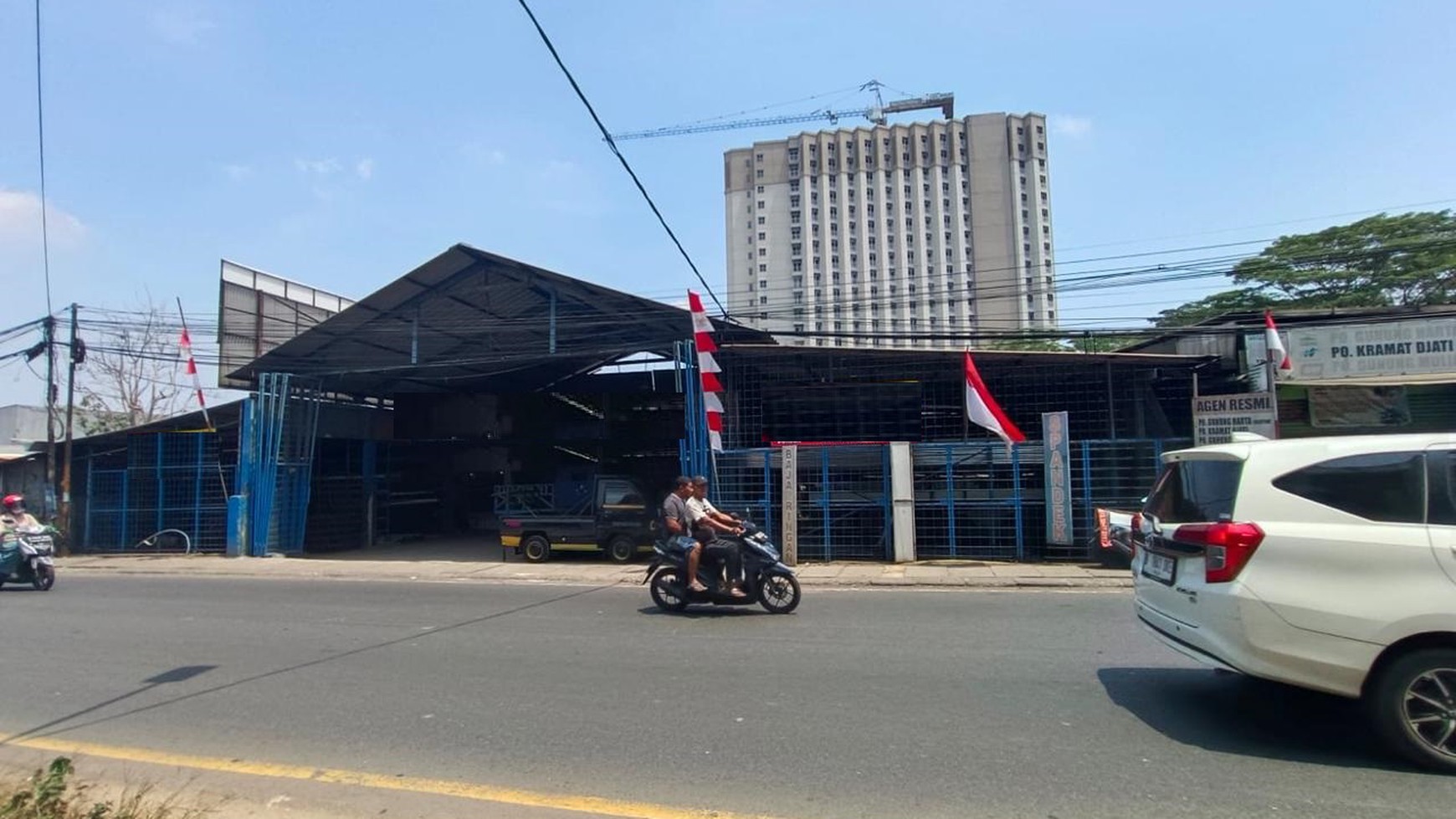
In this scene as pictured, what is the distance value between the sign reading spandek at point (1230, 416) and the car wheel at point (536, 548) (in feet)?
41.2

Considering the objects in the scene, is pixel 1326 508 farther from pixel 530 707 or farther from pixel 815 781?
pixel 530 707

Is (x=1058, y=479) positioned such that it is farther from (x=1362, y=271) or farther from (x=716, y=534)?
(x=1362, y=271)

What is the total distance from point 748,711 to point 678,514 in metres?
4.74

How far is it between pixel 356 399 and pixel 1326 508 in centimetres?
2308

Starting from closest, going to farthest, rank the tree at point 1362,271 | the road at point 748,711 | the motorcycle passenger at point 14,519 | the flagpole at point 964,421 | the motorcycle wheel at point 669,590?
the road at point 748,711
the motorcycle wheel at point 669,590
the motorcycle passenger at point 14,519
the flagpole at point 964,421
the tree at point 1362,271

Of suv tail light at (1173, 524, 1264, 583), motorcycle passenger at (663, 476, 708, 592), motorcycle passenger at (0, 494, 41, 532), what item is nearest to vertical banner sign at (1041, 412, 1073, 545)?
motorcycle passenger at (663, 476, 708, 592)

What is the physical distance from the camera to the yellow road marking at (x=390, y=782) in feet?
13.5

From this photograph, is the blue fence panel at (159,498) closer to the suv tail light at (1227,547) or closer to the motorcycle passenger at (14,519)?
the motorcycle passenger at (14,519)

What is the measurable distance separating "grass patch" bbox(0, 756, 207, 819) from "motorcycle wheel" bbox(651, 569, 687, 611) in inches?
238

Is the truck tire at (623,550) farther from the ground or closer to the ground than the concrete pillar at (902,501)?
closer to the ground

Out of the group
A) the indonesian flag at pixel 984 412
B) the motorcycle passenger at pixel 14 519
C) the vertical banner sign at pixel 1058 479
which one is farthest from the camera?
the indonesian flag at pixel 984 412

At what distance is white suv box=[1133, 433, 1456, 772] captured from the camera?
4387mm

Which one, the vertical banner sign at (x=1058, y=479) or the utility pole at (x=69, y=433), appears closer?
the vertical banner sign at (x=1058, y=479)

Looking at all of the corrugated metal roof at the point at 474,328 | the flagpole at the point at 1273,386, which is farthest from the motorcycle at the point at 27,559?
the flagpole at the point at 1273,386
